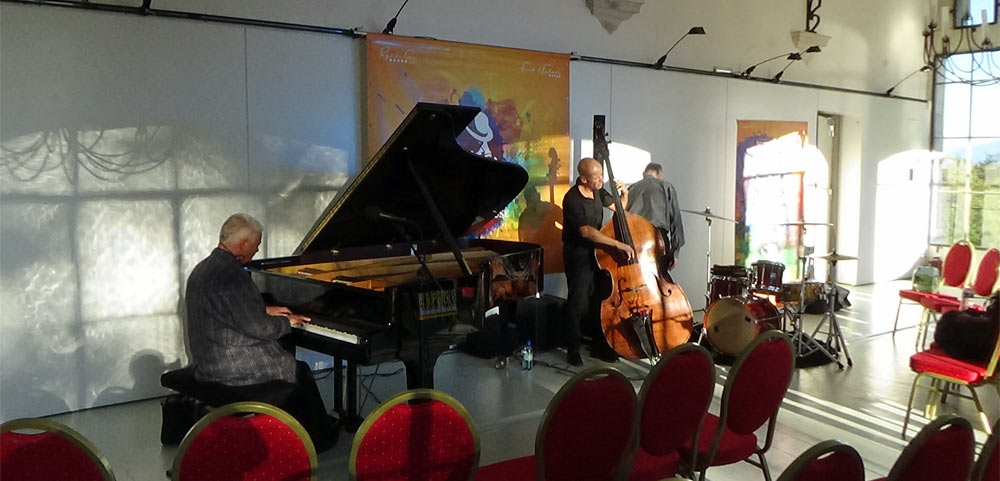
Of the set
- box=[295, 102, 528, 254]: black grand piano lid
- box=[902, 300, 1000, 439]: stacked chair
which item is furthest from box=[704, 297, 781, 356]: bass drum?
box=[295, 102, 528, 254]: black grand piano lid

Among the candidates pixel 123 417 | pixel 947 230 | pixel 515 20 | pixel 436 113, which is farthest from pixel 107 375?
pixel 947 230

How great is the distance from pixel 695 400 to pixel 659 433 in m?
0.18

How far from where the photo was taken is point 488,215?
466 cm

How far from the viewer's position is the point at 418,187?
4109 millimetres

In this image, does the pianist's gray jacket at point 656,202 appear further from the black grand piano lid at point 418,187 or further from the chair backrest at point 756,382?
the chair backrest at point 756,382

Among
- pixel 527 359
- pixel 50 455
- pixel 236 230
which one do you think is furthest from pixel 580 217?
pixel 50 455

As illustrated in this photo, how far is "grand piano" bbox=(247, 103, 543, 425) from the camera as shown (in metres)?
3.45

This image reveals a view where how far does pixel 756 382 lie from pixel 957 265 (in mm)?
4974

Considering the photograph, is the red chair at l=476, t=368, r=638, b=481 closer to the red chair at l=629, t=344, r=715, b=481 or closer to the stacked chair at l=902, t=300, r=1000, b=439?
the red chair at l=629, t=344, r=715, b=481

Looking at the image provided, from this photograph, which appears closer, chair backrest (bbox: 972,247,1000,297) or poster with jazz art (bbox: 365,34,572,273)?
poster with jazz art (bbox: 365,34,572,273)

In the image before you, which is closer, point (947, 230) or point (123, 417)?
point (123, 417)

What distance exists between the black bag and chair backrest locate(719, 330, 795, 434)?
2.72 metres

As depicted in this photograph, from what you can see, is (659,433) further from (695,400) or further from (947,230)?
(947,230)

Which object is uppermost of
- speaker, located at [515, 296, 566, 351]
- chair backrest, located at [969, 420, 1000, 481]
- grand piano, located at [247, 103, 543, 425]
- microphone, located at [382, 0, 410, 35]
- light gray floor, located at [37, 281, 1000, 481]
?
microphone, located at [382, 0, 410, 35]
